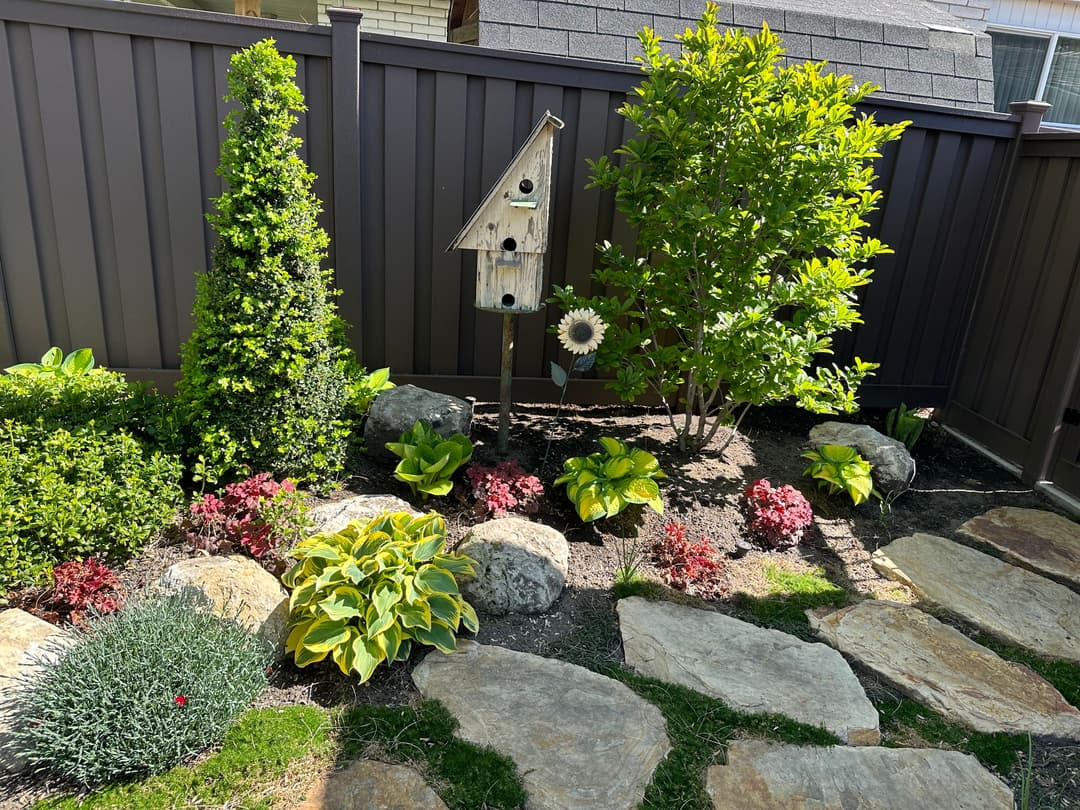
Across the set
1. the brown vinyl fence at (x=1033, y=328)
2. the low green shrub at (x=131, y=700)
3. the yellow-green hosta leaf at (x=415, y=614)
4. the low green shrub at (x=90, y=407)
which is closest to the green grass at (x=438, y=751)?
the yellow-green hosta leaf at (x=415, y=614)

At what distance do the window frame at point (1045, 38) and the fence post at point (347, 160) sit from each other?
24.5ft

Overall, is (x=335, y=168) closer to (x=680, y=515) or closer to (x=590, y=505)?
(x=590, y=505)

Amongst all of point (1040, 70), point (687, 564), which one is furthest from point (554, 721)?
point (1040, 70)

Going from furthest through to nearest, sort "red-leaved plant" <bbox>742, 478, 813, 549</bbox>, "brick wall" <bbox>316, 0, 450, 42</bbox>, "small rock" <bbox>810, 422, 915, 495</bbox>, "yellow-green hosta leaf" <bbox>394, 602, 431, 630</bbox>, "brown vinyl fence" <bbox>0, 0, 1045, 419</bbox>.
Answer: "brick wall" <bbox>316, 0, 450, 42</bbox> < "small rock" <bbox>810, 422, 915, 495</bbox> < "brown vinyl fence" <bbox>0, 0, 1045, 419</bbox> < "red-leaved plant" <bbox>742, 478, 813, 549</bbox> < "yellow-green hosta leaf" <bbox>394, 602, 431, 630</bbox>

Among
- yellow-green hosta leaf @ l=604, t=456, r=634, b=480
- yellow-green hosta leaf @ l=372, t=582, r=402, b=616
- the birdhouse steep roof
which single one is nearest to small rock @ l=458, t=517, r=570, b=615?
yellow-green hosta leaf @ l=372, t=582, r=402, b=616

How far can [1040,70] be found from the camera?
8.15 m

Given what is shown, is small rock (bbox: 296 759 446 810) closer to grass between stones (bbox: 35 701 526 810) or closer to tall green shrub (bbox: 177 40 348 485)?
grass between stones (bbox: 35 701 526 810)

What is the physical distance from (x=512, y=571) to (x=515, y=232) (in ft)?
5.16

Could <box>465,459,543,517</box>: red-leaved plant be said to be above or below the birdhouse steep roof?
below

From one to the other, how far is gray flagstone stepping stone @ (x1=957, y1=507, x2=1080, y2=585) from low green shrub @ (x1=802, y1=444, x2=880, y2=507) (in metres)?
0.58

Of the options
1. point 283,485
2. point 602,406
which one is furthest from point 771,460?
point 283,485

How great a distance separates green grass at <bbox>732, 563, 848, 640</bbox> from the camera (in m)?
2.89

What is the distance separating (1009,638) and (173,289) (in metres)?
4.44

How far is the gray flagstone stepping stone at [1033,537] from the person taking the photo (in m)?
3.43
